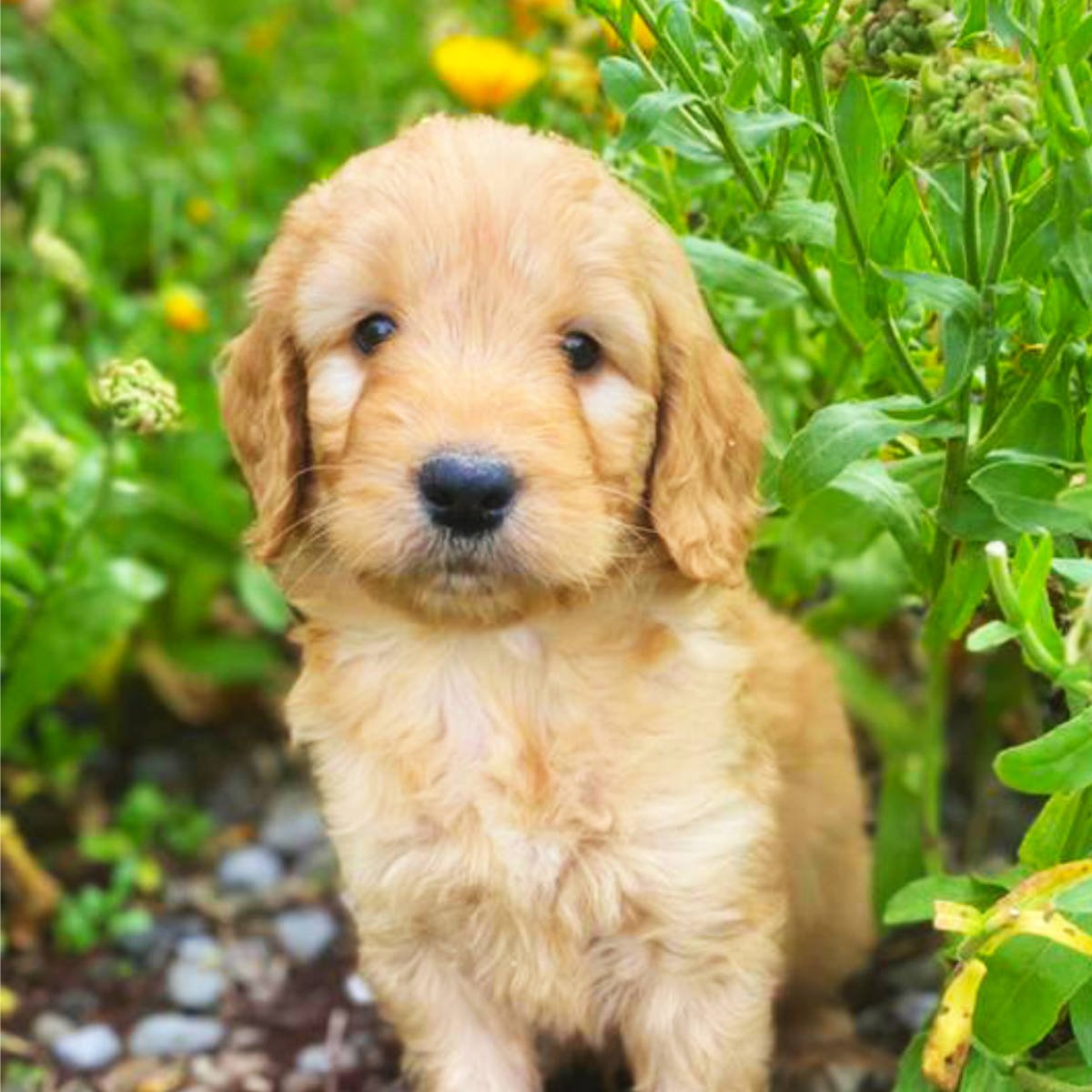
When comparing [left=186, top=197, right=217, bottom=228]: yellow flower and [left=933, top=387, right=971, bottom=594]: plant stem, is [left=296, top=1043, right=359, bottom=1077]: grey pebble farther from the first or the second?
[left=186, top=197, right=217, bottom=228]: yellow flower

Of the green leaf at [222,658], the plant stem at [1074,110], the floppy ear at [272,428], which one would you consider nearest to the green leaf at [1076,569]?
the plant stem at [1074,110]

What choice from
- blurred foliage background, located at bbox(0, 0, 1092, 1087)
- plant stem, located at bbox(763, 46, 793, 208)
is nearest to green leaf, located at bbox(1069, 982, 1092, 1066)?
blurred foliage background, located at bbox(0, 0, 1092, 1087)

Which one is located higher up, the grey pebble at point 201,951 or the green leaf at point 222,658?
the green leaf at point 222,658

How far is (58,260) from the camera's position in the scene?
407 cm

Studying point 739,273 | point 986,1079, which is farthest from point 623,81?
point 986,1079

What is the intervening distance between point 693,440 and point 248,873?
1863 mm

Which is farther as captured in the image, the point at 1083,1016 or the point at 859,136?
the point at 859,136

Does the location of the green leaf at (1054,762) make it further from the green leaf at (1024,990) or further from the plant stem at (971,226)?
the plant stem at (971,226)

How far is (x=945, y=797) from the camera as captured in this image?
4574mm

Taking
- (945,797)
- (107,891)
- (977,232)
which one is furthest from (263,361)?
(945,797)

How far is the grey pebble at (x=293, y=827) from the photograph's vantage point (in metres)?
4.62

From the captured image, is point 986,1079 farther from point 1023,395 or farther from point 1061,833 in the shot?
point 1023,395

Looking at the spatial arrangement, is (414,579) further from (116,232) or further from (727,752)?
A: (116,232)

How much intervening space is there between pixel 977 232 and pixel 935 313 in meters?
0.65
